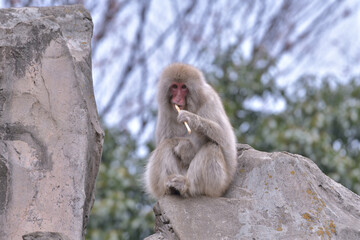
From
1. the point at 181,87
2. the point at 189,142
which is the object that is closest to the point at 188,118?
the point at 189,142

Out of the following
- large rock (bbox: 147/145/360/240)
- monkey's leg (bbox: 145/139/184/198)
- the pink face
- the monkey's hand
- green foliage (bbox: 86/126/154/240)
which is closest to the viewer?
large rock (bbox: 147/145/360/240)

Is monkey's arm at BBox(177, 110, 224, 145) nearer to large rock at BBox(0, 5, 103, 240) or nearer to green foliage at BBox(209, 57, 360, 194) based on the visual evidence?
large rock at BBox(0, 5, 103, 240)

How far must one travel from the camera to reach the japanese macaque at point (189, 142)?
179 inches

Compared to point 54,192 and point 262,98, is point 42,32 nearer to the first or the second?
point 54,192

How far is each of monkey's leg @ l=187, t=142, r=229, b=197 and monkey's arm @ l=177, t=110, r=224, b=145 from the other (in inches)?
3.8

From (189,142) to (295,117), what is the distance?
11.6ft

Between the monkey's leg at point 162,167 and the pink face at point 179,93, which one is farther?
the pink face at point 179,93

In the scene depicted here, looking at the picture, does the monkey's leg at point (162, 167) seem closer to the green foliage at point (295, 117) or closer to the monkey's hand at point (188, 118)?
the monkey's hand at point (188, 118)

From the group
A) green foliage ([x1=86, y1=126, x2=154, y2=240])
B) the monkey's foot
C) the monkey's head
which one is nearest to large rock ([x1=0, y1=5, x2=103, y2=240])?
the monkey's foot

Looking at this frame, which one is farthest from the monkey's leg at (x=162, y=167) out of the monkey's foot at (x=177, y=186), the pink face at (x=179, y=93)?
the pink face at (x=179, y=93)

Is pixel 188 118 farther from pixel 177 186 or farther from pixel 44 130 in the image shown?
pixel 44 130

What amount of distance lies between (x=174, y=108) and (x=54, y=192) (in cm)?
159

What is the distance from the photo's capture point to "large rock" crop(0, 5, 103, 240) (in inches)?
145

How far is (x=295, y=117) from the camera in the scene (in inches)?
317
